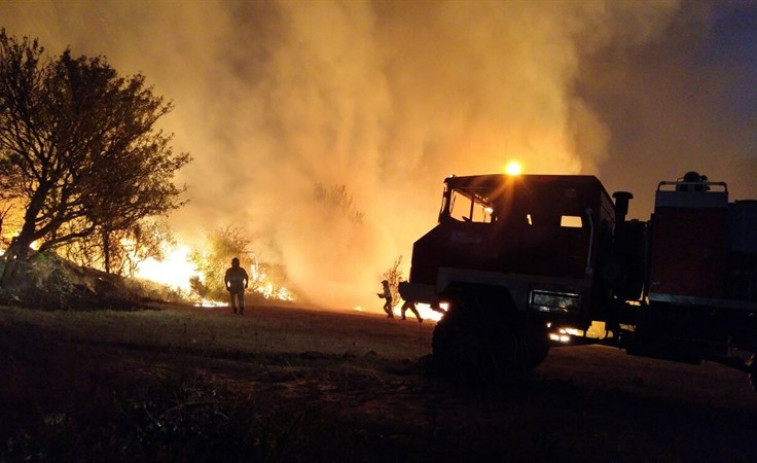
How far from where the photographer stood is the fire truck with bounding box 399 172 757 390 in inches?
261

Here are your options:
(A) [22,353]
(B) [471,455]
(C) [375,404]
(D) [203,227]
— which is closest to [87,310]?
(A) [22,353]

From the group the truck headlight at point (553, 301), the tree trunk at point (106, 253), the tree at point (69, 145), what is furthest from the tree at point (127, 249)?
the truck headlight at point (553, 301)

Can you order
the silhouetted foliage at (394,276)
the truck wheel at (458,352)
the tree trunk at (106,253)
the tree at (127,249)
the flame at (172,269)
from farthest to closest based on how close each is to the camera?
1. the silhouetted foliage at (394,276)
2. the flame at (172,269)
3. the tree at (127,249)
4. the tree trunk at (106,253)
5. the truck wheel at (458,352)

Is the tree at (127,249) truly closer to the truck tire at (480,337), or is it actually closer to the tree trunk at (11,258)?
the tree trunk at (11,258)

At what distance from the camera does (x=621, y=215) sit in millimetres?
7703

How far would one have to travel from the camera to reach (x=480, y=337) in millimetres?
7242

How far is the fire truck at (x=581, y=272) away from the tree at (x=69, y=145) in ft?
33.2

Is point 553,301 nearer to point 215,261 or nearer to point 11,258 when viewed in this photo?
point 11,258

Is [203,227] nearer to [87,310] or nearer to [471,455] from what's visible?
[87,310]

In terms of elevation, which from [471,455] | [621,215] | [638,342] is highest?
[621,215]

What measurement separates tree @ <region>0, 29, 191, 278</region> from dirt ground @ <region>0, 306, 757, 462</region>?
4.36 metres

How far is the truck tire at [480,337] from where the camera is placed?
23.4ft

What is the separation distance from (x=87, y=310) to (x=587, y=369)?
1141 centimetres

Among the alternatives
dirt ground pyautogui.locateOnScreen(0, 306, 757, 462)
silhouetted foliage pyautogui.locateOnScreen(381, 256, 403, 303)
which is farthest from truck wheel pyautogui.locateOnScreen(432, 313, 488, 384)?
silhouetted foliage pyautogui.locateOnScreen(381, 256, 403, 303)
